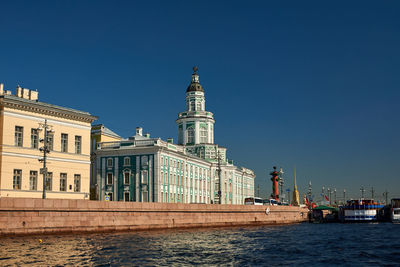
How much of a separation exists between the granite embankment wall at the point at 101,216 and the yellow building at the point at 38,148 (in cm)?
729

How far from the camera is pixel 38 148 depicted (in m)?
44.5

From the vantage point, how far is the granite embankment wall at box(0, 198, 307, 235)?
31.6 m

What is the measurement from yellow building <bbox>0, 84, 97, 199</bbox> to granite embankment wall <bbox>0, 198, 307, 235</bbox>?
23.9 feet

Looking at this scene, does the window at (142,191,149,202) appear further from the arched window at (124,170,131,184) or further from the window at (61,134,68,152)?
the window at (61,134,68,152)

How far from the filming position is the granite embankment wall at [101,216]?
3158cm

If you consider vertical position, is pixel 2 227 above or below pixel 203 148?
below

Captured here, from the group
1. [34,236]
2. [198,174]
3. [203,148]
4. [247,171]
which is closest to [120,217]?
[34,236]

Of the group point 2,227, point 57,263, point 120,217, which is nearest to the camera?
point 57,263

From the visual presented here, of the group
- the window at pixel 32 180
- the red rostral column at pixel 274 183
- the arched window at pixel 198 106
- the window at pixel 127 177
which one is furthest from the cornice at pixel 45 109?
the red rostral column at pixel 274 183

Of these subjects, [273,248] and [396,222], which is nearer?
[273,248]

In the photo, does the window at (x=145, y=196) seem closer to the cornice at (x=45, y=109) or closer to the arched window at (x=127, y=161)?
the arched window at (x=127, y=161)

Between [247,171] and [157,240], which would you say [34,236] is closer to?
[157,240]

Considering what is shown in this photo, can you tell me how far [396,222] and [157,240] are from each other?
214 ft

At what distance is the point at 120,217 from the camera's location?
3928 cm
